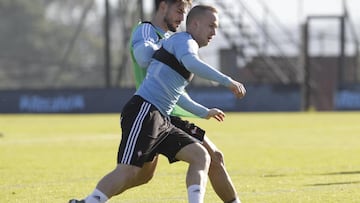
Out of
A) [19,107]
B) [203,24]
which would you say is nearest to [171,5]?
[203,24]

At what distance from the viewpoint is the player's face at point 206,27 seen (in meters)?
9.71

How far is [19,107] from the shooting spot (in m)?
44.1

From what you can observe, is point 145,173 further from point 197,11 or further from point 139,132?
point 197,11

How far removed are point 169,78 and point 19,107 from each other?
3490 cm

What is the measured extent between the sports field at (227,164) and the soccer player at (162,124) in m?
2.10

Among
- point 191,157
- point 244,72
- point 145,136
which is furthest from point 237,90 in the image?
point 244,72

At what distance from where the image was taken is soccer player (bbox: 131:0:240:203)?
10055 millimetres

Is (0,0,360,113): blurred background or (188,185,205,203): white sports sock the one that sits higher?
(188,185,205,203): white sports sock

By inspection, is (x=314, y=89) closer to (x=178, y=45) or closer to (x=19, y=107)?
(x=19, y=107)

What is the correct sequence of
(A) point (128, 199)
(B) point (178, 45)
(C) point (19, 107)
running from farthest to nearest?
(C) point (19, 107), (A) point (128, 199), (B) point (178, 45)

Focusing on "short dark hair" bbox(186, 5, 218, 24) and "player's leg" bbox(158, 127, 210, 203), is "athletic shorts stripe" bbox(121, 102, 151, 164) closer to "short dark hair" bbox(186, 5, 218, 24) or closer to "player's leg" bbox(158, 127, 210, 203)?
"player's leg" bbox(158, 127, 210, 203)

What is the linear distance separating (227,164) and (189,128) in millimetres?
6985

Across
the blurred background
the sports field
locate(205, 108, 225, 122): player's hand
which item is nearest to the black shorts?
locate(205, 108, 225, 122): player's hand

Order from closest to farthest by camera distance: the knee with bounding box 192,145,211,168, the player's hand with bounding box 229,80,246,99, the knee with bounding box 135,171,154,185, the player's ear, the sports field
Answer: the player's hand with bounding box 229,80,246,99
the knee with bounding box 192,145,211,168
the knee with bounding box 135,171,154,185
the player's ear
the sports field
